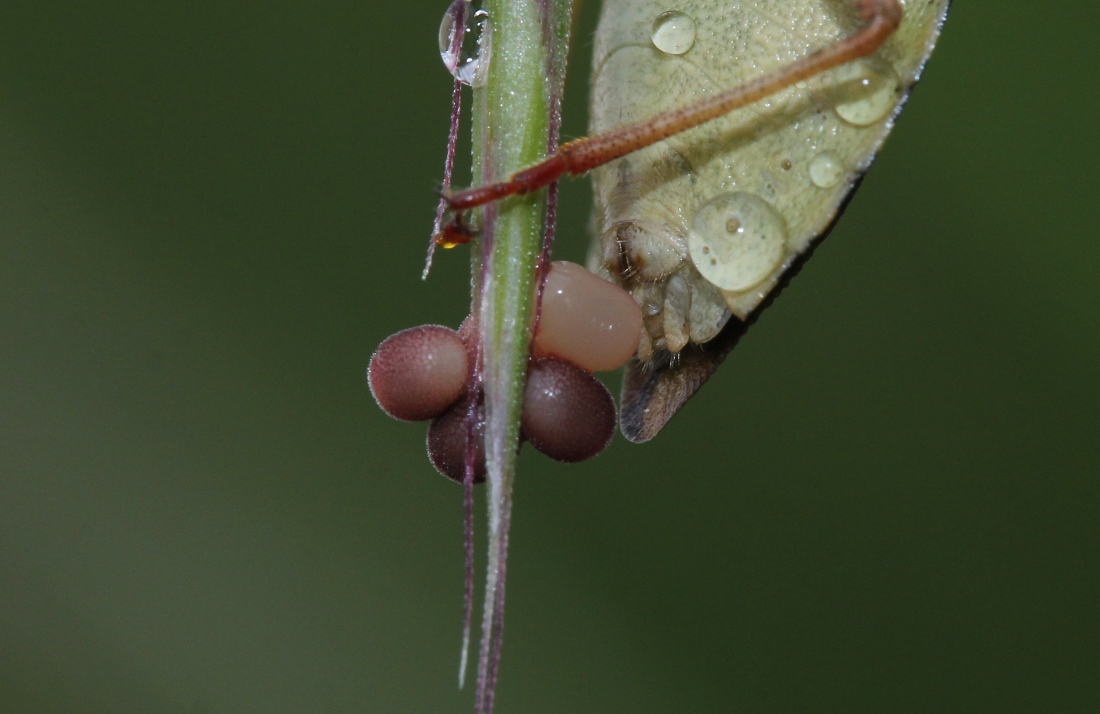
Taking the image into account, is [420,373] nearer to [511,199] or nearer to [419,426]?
[511,199]

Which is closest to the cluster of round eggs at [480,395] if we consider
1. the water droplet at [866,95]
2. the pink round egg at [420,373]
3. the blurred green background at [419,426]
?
the pink round egg at [420,373]

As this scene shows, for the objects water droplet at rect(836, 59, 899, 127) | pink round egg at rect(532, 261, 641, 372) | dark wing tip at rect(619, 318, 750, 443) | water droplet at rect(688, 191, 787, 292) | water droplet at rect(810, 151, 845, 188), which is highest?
water droplet at rect(836, 59, 899, 127)

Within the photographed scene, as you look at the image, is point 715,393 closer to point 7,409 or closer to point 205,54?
point 205,54

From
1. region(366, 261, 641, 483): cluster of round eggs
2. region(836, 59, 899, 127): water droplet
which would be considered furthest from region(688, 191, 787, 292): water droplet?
region(366, 261, 641, 483): cluster of round eggs

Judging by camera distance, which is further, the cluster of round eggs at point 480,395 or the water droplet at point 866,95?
the water droplet at point 866,95

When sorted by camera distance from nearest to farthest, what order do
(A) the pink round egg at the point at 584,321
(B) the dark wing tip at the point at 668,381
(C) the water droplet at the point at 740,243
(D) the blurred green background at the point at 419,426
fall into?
(A) the pink round egg at the point at 584,321
(C) the water droplet at the point at 740,243
(B) the dark wing tip at the point at 668,381
(D) the blurred green background at the point at 419,426

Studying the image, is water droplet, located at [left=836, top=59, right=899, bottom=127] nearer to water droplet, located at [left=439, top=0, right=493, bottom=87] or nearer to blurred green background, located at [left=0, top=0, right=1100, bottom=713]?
water droplet, located at [left=439, top=0, right=493, bottom=87]

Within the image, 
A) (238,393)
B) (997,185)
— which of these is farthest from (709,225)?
(238,393)

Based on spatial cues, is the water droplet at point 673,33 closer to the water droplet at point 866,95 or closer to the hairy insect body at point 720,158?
the hairy insect body at point 720,158
